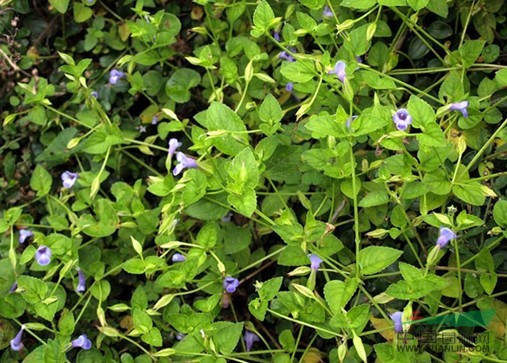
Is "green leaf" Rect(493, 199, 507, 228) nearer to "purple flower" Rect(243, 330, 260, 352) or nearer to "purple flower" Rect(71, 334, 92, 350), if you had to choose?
"purple flower" Rect(243, 330, 260, 352)

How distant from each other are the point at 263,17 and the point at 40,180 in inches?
34.7

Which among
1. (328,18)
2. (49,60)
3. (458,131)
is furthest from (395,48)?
(49,60)

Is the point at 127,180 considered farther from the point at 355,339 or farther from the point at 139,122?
the point at 355,339

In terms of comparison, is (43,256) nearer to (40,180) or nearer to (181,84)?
(40,180)

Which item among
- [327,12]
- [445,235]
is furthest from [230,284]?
[327,12]

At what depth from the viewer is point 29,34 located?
2.23m

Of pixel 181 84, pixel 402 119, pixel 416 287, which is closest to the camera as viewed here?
pixel 416 287

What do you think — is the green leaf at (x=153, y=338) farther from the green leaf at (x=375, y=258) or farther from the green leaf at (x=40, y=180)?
the green leaf at (x=40, y=180)

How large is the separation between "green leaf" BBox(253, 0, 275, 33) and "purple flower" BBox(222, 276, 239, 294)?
0.64 meters

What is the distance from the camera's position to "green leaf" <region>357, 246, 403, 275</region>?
4.52ft

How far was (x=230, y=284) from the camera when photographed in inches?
65.0

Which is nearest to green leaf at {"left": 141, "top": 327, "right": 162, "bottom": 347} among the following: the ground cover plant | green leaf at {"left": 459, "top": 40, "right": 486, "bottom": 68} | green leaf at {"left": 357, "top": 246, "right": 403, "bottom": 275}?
the ground cover plant

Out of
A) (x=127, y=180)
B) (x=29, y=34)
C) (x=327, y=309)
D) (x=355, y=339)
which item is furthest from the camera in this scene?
(x=29, y=34)

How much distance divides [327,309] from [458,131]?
583 millimetres
